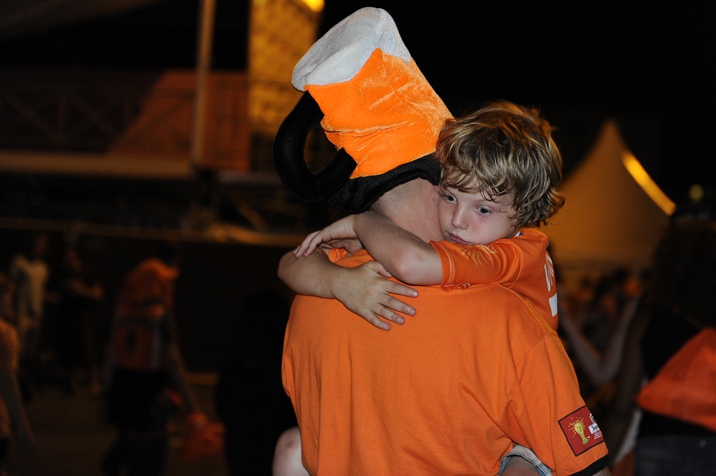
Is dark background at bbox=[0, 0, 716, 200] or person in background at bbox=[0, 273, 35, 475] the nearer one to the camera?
person in background at bbox=[0, 273, 35, 475]

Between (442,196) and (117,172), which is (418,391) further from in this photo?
(117,172)

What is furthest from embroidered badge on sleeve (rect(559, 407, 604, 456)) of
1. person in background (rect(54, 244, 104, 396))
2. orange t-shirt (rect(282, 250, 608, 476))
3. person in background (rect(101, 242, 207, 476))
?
person in background (rect(54, 244, 104, 396))

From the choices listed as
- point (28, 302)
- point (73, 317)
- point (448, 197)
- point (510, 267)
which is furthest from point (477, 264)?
point (28, 302)

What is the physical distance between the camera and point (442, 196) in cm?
196

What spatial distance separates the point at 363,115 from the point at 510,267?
0.47 meters

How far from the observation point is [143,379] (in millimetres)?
6488

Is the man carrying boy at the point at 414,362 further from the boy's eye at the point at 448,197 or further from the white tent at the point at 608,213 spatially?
the white tent at the point at 608,213

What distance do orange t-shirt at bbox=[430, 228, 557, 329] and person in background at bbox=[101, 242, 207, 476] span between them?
4692mm

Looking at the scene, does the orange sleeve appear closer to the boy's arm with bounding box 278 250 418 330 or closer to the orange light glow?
the boy's arm with bounding box 278 250 418 330

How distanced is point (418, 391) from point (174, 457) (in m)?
6.85

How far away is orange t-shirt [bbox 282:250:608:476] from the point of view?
173 cm

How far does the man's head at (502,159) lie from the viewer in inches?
71.7

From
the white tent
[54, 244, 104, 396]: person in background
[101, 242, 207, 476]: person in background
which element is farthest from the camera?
the white tent

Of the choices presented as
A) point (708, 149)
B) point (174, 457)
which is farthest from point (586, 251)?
point (708, 149)
